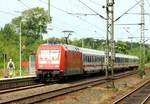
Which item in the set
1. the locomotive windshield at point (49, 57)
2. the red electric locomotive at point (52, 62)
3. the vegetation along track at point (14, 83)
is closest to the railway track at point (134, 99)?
the vegetation along track at point (14, 83)

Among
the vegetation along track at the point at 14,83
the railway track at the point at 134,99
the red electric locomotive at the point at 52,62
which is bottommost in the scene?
the railway track at the point at 134,99

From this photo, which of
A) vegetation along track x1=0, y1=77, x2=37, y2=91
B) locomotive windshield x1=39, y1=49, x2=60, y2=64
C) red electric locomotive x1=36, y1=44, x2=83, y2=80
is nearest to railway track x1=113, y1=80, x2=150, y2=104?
vegetation along track x1=0, y1=77, x2=37, y2=91

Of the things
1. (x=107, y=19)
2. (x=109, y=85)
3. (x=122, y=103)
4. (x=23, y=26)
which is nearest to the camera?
(x=122, y=103)

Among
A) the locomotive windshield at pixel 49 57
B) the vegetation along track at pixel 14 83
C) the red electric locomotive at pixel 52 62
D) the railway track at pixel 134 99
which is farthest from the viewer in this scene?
the locomotive windshield at pixel 49 57

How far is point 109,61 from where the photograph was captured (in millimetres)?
31266

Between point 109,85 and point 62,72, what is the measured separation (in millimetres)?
3836

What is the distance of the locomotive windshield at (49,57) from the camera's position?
3531cm

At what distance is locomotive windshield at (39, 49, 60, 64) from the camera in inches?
1390

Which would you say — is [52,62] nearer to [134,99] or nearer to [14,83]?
[14,83]

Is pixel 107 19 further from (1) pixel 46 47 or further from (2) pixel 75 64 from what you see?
(2) pixel 75 64

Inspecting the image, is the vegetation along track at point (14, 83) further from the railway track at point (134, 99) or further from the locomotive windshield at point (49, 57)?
the railway track at point (134, 99)

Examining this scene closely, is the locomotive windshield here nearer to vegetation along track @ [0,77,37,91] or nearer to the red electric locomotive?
the red electric locomotive

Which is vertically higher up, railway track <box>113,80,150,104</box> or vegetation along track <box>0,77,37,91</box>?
vegetation along track <box>0,77,37,91</box>

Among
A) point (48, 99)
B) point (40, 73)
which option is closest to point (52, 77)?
point (40, 73)
